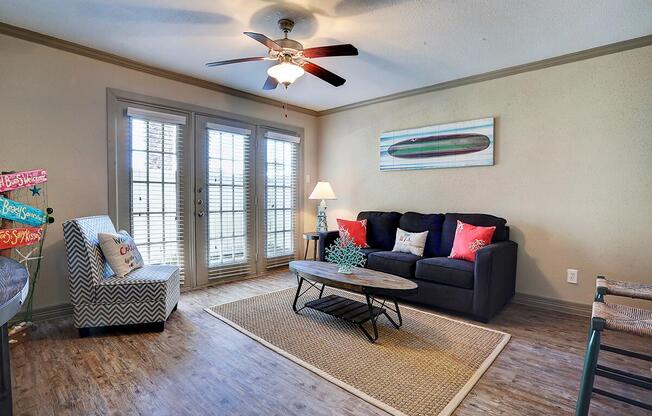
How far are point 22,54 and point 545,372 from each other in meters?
4.67

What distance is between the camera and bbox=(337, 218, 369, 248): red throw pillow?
13.7 feet

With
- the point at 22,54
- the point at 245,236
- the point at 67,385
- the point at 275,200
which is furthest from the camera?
the point at 275,200

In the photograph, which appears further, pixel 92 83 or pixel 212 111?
pixel 212 111

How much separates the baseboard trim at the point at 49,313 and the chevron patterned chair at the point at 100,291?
0.62 metres

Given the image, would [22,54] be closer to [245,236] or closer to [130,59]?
[130,59]

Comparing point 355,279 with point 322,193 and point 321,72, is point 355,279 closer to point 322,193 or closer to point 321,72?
point 321,72

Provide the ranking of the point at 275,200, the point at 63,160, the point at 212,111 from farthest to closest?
the point at 275,200 < the point at 212,111 < the point at 63,160

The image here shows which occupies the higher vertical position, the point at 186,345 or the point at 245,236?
the point at 245,236

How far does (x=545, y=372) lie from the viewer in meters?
2.15

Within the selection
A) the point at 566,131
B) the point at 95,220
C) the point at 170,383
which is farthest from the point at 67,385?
the point at 566,131

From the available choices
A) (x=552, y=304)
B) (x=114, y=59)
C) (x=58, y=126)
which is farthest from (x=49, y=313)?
(x=552, y=304)

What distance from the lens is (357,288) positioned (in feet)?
8.29

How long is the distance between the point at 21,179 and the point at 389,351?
10.0 ft

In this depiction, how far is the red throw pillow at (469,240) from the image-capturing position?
326 cm
